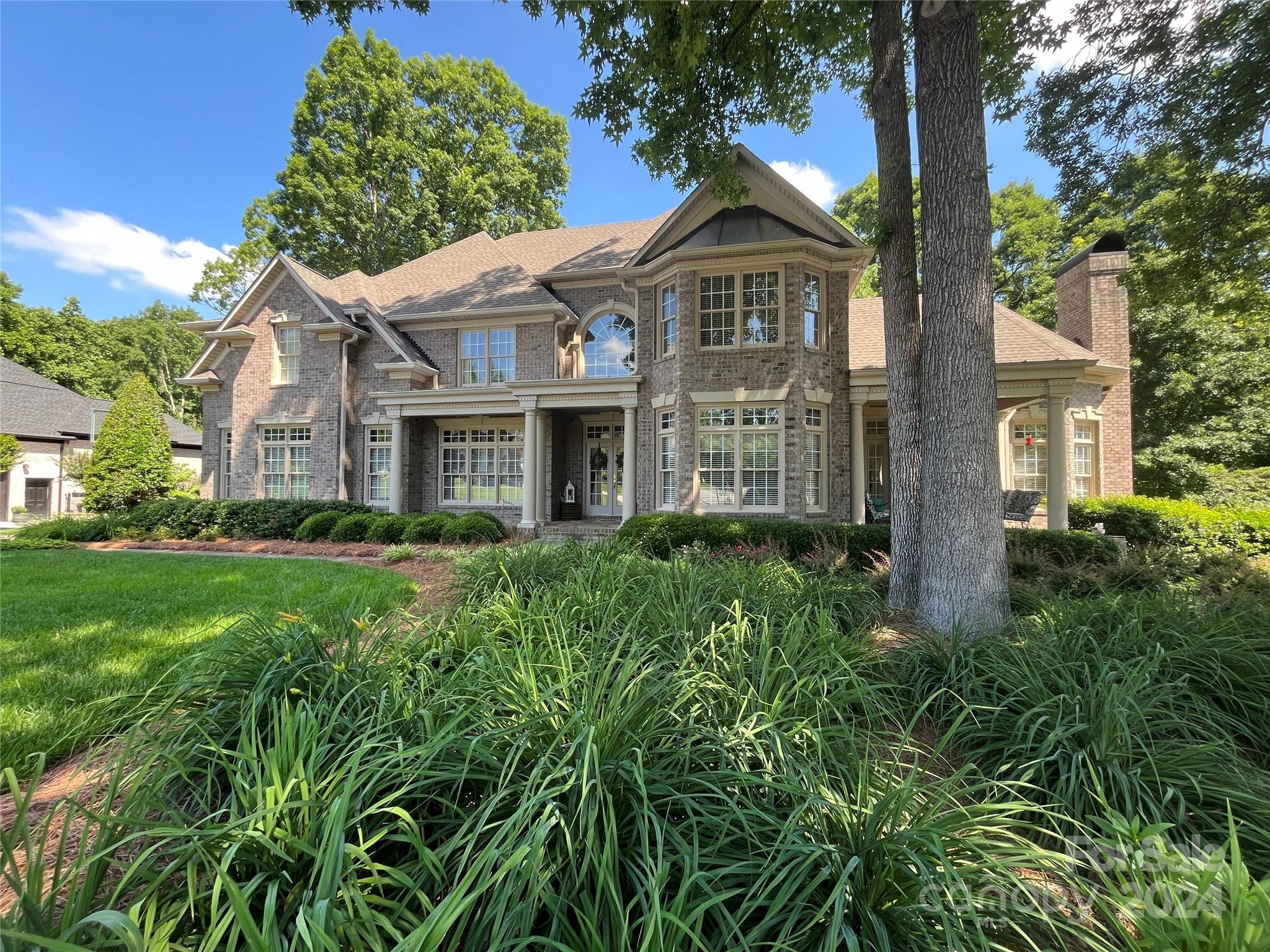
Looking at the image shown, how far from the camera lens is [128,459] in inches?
610

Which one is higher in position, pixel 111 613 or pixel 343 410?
pixel 343 410

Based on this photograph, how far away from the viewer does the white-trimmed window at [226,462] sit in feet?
56.3

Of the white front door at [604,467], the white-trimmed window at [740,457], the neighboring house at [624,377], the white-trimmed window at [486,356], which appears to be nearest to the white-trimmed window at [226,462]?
the neighboring house at [624,377]

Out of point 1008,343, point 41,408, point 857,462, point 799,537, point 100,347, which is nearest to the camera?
point 799,537

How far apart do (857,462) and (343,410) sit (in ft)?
47.9

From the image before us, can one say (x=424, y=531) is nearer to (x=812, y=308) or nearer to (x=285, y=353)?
(x=285, y=353)

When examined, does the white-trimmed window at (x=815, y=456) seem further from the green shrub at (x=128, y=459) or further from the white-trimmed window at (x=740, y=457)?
the green shrub at (x=128, y=459)

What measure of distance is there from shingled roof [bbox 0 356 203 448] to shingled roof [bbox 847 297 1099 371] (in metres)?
25.4

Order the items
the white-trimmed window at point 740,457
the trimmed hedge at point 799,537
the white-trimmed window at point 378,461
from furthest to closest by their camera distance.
→ 1. the white-trimmed window at point 378,461
2. the white-trimmed window at point 740,457
3. the trimmed hedge at point 799,537

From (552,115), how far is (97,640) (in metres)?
31.3

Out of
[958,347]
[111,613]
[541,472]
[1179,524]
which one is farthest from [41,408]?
[1179,524]

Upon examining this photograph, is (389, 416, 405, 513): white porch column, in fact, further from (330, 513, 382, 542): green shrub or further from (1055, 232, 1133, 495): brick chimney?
(1055, 232, 1133, 495): brick chimney

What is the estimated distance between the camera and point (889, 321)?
19.5 ft

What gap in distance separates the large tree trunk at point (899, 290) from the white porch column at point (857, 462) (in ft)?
20.1
